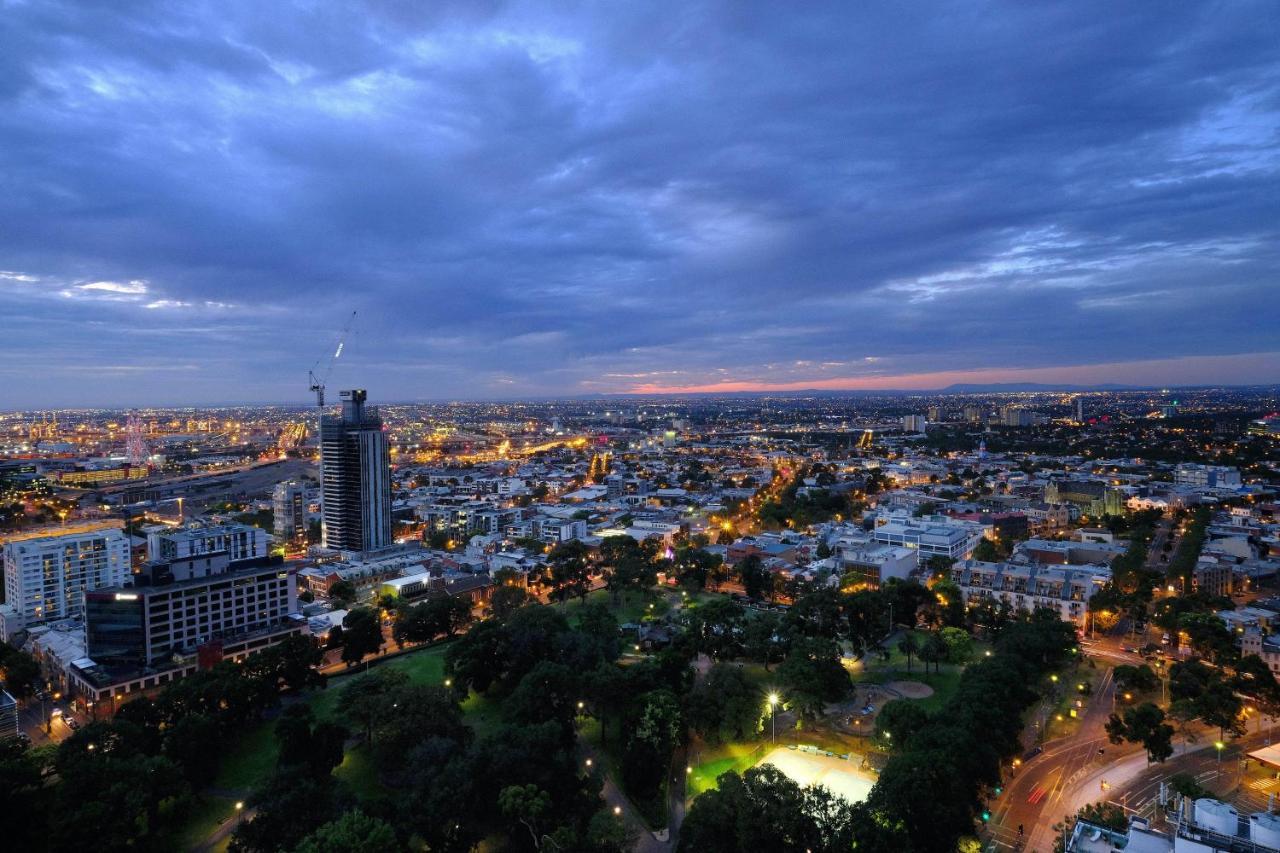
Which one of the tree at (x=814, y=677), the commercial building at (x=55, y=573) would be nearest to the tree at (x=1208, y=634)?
the tree at (x=814, y=677)

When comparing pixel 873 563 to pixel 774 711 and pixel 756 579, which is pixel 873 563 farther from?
pixel 774 711

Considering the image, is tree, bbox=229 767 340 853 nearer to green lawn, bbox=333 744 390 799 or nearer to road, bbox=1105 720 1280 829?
green lawn, bbox=333 744 390 799

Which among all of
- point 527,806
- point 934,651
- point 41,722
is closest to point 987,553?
point 934,651

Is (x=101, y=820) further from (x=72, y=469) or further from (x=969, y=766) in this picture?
→ (x=72, y=469)

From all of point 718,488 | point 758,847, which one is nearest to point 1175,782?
point 758,847

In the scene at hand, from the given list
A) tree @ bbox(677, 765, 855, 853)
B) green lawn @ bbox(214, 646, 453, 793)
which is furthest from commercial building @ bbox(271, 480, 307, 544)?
tree @ bbox(677, 765, 855, 853)
